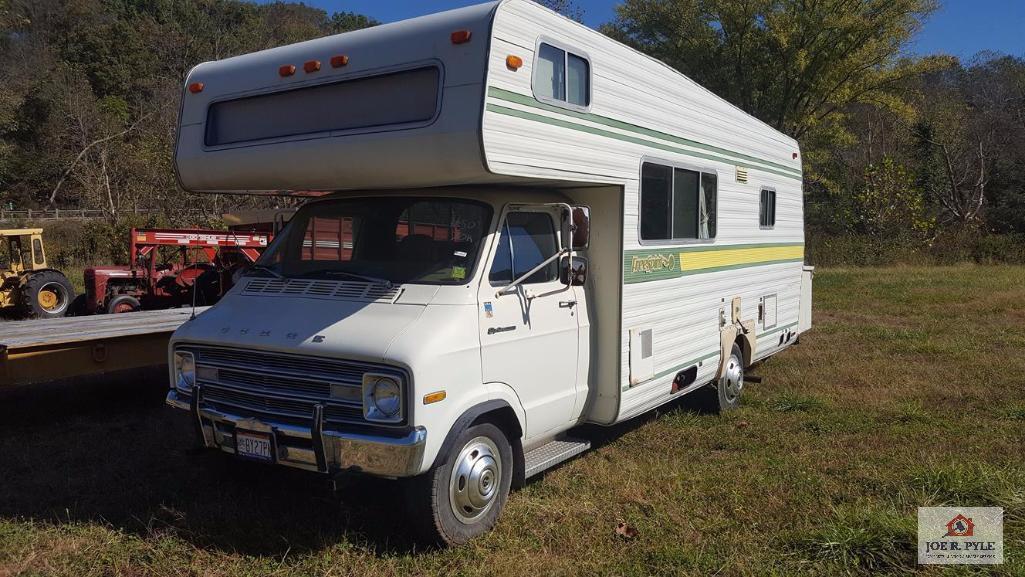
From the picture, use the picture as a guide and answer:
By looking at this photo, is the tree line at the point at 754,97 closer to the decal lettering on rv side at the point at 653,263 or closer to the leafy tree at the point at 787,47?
the leafy tree at the point at 787,47

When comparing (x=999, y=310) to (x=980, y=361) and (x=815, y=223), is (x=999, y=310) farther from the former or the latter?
(x=815, y=223)

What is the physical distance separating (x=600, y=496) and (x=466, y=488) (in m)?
1.25

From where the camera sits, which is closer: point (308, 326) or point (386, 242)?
point (308, 326)

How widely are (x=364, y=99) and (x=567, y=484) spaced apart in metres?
3.00

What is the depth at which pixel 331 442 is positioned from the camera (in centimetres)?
418

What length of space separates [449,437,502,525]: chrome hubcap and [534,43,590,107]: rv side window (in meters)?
2.13

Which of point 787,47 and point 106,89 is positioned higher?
point 106,89

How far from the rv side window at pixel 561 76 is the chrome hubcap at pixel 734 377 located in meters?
3.65

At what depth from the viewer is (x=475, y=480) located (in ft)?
14.9

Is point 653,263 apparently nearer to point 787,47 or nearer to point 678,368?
point 678,368

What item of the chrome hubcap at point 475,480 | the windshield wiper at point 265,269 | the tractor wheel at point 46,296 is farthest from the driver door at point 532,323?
the tractor wheel at point 46,296

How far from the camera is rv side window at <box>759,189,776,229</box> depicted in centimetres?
853

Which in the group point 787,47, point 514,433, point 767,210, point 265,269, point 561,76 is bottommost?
point 514,433

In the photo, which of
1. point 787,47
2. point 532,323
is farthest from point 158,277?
point 787,47
